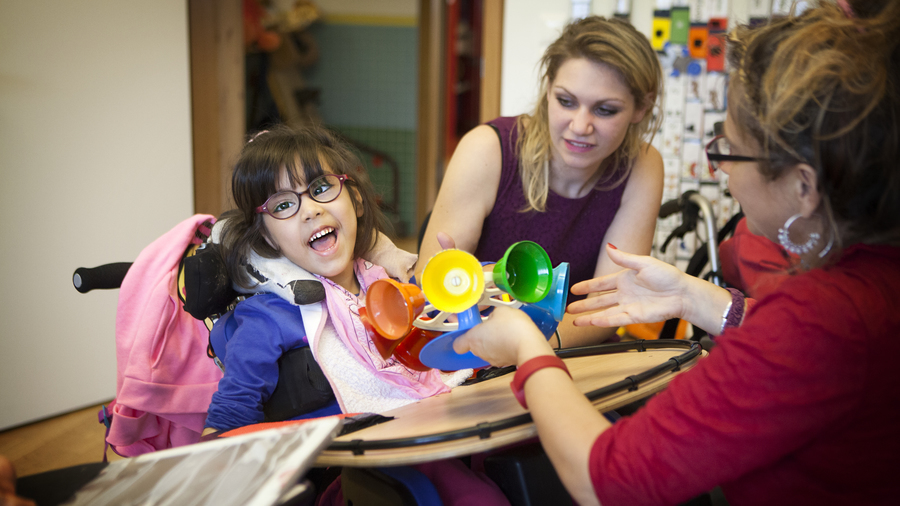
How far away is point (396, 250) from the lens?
5.13ft

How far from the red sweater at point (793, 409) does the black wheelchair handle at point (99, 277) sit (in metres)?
1.07

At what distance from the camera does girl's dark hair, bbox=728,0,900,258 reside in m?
0.74

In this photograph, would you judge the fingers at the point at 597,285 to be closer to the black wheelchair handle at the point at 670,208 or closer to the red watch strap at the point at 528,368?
the red watch strap at the point at 528,368

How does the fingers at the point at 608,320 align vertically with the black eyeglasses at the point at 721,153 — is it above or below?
below

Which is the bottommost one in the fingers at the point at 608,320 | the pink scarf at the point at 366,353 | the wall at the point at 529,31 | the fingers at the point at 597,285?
the pink scarf at the point at 366,353

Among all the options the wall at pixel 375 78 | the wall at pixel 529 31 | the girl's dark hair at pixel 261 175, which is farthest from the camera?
the wall at pixel 375 78

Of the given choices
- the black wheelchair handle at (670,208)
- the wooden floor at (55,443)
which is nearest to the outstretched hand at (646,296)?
the black wheelchair handle at (670,208)

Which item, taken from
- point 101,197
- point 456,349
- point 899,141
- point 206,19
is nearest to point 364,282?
point 456,349

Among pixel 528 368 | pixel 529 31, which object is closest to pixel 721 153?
pixel 528 368

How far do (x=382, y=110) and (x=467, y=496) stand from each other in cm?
468

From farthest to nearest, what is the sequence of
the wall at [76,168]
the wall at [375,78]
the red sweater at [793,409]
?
the wall at [375,78]
the wall at [76,168]
the red sweater at [793,409]

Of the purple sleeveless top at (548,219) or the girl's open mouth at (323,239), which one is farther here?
the purple sleeveless top at (548,219)

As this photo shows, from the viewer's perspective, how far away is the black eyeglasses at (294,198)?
4.27ft

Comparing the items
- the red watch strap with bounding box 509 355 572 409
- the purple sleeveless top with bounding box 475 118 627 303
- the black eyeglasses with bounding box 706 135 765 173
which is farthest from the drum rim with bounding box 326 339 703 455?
the purple sleeveless top with bounding box 475 118 627 303
